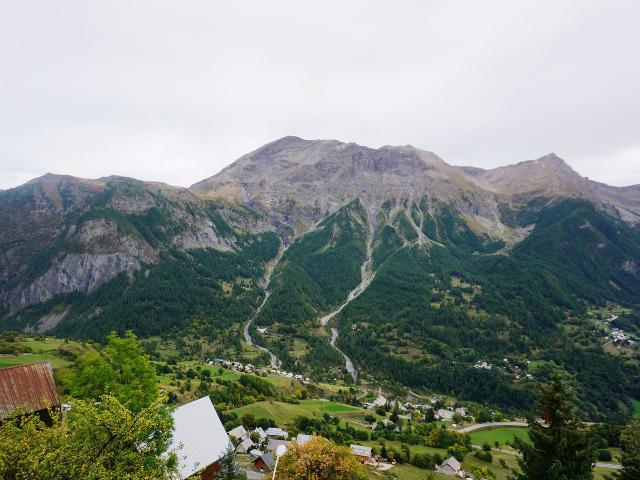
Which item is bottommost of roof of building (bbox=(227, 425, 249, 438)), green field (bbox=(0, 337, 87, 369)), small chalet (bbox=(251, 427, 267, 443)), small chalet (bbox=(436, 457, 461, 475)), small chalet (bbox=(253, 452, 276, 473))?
small chalet (bbox=(436, 457, 461, 475))

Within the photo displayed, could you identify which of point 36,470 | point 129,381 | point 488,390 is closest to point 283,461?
point 129,381

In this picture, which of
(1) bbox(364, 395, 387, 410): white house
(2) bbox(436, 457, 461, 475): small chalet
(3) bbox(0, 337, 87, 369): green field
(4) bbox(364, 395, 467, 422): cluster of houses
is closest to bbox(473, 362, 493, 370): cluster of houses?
(4) bbox(364, 395, 467, 422): cluster of houses

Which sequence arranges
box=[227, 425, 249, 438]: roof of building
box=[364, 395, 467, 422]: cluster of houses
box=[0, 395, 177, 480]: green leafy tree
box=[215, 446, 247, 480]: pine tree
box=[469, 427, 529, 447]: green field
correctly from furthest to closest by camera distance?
box=[364, 395, 467, 422]: cluster of houses → box=[469, 427, 529, 447]: green field → box=[227, 425, 249, 438]: roof of building → box=[215, 446, 247, 480]: pine tree → box=[0, 395, 177, 480]: green leafy tree

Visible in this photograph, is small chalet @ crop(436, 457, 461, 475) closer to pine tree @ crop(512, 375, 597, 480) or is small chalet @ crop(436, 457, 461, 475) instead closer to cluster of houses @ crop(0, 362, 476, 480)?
cluster of houses @ crop(0, 362, 476, 480)

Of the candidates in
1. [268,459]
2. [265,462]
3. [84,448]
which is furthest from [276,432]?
[84,448]

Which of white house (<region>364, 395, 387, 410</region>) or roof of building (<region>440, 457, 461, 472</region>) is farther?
white house (<region>364, 395, 387, 410</region>)

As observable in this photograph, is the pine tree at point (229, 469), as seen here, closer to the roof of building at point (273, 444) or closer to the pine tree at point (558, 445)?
the pine tree at point (558, 445)

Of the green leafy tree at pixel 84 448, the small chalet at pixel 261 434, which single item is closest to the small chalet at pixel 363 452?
the small chalet at pixel 261 434
